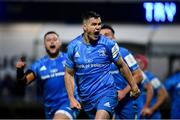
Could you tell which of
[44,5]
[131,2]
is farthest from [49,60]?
[44,5]

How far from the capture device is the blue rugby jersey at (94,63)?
34.6 feet

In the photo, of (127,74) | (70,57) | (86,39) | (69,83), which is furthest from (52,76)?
(127,74)

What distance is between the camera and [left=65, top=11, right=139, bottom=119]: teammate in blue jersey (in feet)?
34.4

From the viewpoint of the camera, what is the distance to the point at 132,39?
22375mm

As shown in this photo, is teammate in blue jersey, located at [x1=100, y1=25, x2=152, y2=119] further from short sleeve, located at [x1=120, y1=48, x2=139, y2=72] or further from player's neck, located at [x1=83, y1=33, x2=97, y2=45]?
player's neck, located at [x1=83, y1=33, x2=97, y2=45]

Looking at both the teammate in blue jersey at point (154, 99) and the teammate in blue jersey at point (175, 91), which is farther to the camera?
the teammate in blue jersey at point (175, 91)

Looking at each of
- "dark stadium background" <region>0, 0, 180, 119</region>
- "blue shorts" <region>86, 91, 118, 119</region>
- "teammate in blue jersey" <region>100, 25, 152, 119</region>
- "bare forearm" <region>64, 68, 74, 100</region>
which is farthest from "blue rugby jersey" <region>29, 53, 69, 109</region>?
"dark stadium background" <region>0, 0, 180, 119</region>

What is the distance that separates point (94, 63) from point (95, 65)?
0.03 m

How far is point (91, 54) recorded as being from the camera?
34.6ft

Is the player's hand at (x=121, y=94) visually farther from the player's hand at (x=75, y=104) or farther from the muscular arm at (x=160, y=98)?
the muscular arm at (x=160, y=98)

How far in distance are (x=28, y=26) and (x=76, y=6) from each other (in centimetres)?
205

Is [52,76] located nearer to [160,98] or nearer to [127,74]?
[127,74]

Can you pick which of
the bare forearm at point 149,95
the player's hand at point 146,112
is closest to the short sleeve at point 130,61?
the bare forearm at point 149,95

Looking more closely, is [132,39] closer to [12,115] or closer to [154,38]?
[154,38]
